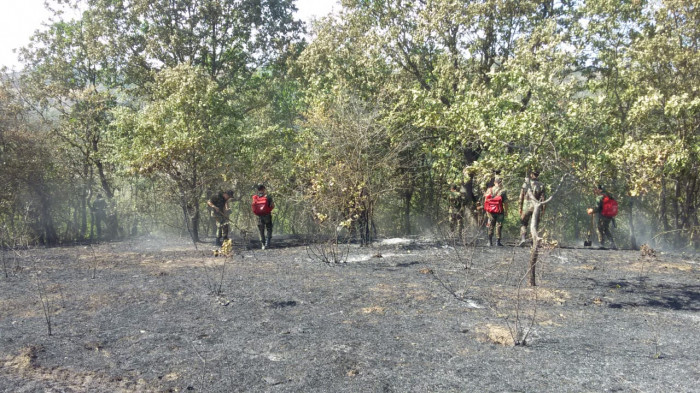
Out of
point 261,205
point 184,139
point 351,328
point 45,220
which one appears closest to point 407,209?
point 261,205

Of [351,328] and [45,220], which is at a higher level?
[45,220]

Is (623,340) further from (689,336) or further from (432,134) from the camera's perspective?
(432,134)

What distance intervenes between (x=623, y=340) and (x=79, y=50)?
2098 centimetres

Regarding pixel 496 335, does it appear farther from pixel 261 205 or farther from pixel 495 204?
pixel 261 205

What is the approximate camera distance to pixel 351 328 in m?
6.31

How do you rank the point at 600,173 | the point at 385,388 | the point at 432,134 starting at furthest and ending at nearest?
1. the point at 432,134
2. the point at 600,173
3. the point at 385,388

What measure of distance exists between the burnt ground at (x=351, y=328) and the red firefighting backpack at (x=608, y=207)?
2.63m

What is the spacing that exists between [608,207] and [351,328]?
9.43 meters

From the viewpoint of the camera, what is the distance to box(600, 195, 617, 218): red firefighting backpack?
13.1 m

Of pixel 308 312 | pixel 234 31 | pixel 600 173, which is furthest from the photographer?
pixel 234 31

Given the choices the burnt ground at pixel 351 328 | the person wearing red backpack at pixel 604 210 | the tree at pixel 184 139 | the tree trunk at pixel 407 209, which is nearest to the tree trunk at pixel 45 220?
the tree at pixel 184 139

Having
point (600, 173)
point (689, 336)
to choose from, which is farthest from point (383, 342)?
point (600, 173)

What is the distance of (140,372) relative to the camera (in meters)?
4.96

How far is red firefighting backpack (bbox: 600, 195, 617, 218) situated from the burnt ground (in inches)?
103
